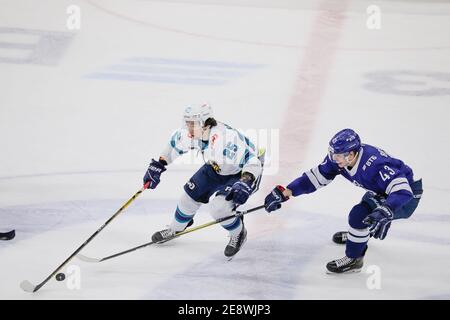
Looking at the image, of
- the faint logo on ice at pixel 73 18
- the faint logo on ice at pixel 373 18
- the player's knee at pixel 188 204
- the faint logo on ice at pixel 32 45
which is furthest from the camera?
the faint logo on ice at pixel 373 18

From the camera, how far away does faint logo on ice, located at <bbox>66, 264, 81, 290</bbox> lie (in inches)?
196

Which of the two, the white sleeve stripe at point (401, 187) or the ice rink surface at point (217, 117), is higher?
the white sleeve stripe at point (401, 187)

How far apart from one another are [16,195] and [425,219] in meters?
2.70

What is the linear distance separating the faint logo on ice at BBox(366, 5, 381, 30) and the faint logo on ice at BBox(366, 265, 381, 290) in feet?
15.3

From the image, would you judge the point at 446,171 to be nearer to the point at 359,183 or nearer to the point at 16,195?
the point at 359,183

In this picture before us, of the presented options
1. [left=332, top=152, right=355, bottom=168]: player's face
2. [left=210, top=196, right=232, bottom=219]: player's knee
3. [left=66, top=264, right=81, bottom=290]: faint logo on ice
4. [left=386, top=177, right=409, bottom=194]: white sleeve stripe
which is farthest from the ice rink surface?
[left=332, top=152, right=355, bottom=168]: player's face

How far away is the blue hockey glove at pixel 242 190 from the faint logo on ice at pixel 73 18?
4.66m

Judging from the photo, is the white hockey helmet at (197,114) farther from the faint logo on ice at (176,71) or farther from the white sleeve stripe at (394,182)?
the faint logo on ice at (176,71)

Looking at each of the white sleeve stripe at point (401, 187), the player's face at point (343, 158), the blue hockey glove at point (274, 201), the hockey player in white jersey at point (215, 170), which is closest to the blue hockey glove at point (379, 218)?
the white sleeve stripe at point (401, 187)

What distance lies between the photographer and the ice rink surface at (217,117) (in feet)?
17.1

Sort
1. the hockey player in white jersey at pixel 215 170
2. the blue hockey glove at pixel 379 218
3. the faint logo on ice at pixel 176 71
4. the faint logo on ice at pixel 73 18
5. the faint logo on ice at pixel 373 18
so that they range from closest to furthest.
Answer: the blue hockey glove at pixel 379 218 < the hockey player in white jersey at pixel 215 170 < the faint logo on ice at pixel 176 71 < the faint logo on ice at pixel 73 18 < the faint logo on ice at pixel 373 18

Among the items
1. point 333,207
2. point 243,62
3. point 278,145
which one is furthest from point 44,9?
point 333,207

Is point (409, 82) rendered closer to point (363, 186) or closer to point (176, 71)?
point (176, 71)

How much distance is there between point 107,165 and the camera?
6.68 metres
